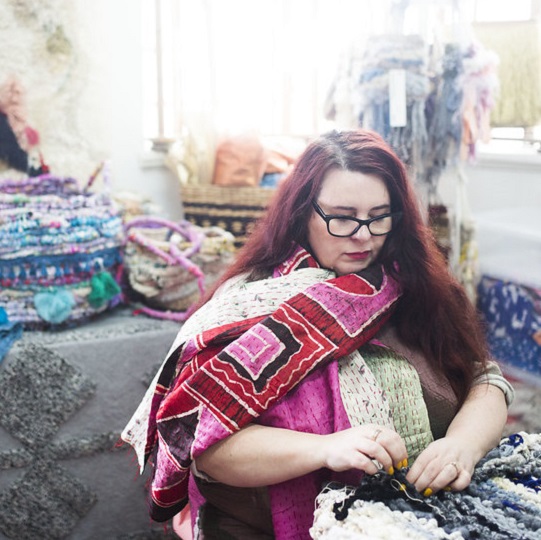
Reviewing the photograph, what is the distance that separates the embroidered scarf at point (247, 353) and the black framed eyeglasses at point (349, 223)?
8 cm

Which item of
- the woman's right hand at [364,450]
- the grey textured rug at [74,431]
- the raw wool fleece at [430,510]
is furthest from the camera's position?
the grey textured rug at [74,431]

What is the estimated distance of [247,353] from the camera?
1.23 metres

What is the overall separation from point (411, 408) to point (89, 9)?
190 cm

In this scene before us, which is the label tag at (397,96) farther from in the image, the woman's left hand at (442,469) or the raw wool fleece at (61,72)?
the woman's left hand at (442,469)

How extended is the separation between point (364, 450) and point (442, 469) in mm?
157

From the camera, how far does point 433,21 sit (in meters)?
2.49

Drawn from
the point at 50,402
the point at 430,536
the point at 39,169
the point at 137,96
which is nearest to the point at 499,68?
the point at 137,96

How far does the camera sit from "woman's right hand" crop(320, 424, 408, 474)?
1.09 m

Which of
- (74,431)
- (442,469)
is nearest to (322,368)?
(442,469)

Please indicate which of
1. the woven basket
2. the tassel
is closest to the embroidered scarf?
the tassel

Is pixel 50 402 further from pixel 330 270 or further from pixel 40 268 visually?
pixel 330 270

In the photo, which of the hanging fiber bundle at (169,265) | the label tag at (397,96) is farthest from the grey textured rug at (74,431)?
the label tag at (397,96)

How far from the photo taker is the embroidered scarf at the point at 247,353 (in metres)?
1.21

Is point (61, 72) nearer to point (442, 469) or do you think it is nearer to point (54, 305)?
point (54, 305)
